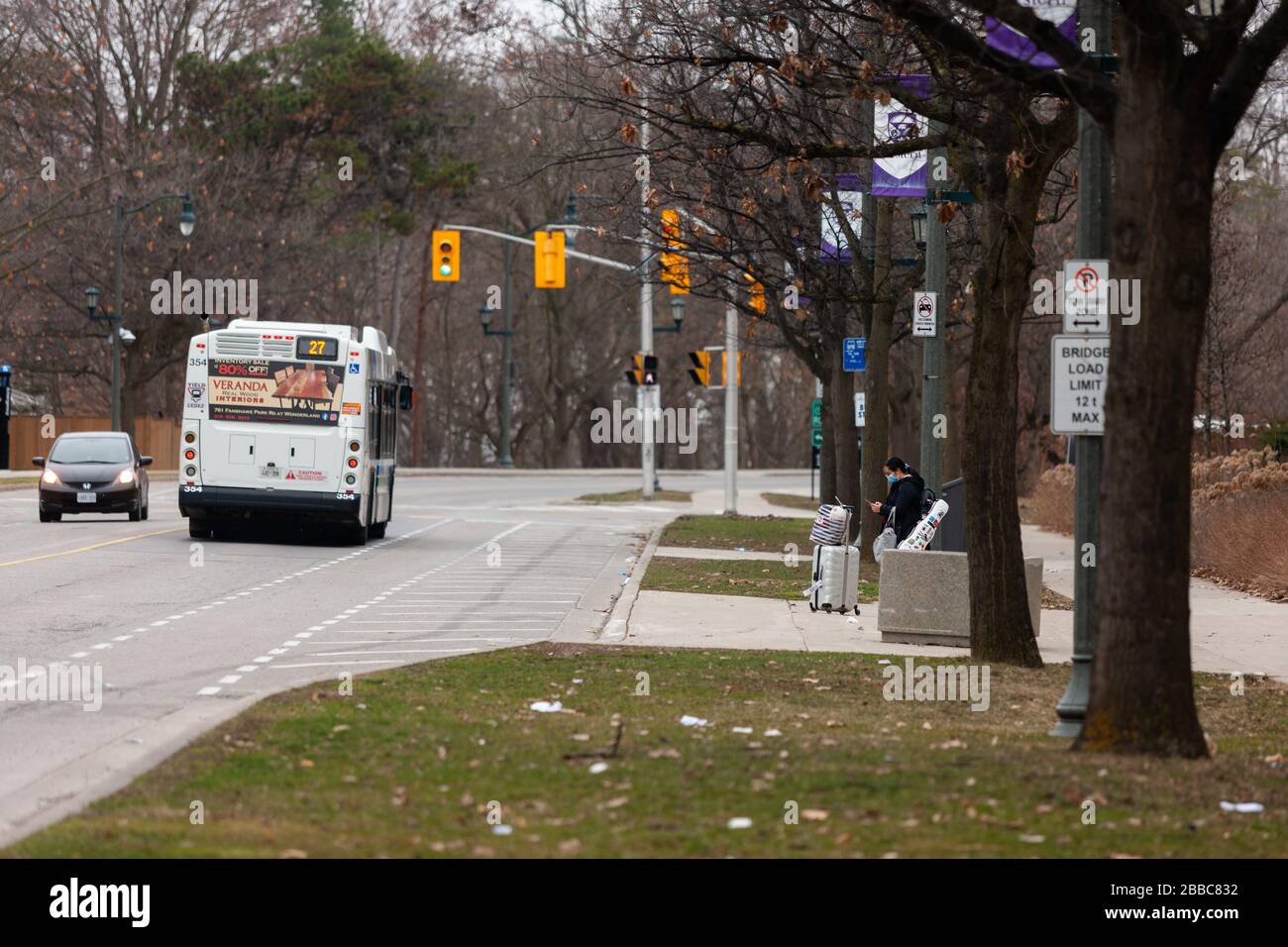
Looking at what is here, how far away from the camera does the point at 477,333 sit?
84500 millimetres

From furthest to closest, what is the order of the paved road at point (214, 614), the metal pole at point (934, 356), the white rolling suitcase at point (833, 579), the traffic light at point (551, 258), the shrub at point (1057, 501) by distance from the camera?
the traffic light at point (551, 258)
the shrub at point (1057, 501)
the metal pole at point (934, 356)
the white rolling suitcase at point (833, 579)
the paved road at point (214, 614)

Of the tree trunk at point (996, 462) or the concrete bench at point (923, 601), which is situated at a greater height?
the tree trunk at point (996, 462)

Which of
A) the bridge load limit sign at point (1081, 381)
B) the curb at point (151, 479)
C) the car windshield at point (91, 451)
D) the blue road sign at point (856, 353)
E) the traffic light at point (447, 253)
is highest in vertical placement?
the traffic light at point (447, 253)

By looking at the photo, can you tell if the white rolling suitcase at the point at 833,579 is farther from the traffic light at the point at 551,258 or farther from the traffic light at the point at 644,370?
the traffic light at the point at 644,370

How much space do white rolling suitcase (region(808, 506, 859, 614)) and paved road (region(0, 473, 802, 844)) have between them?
87.2 inches

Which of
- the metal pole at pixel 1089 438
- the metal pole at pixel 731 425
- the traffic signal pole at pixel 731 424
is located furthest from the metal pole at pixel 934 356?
the metal pole at pixel 731 425

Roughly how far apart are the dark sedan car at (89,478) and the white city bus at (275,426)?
14.4ft

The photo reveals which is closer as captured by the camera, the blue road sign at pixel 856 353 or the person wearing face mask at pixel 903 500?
the person wearing face mask at pixel 903 500

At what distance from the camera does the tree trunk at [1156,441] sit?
9195 millimetres

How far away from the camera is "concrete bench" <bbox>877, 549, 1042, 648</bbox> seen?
56.4 ft

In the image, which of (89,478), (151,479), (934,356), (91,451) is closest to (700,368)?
(91,451)

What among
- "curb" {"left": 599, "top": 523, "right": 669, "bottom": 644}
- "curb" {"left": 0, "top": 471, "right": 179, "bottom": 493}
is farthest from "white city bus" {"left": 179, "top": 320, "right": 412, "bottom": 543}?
"curb" {"left": 0, "top": 471, "right": 179, "bottom": 493}

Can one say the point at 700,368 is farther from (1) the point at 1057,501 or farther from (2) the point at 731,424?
(1) the point at 1057,501
